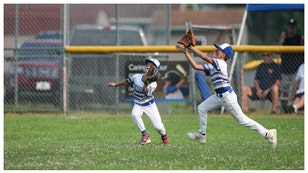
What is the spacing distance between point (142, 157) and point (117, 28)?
27.8ft

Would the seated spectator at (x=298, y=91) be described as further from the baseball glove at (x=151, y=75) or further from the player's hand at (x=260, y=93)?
the baseball glove at (x=151, y=75)

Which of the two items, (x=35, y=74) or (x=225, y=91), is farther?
(x=35, y=74)

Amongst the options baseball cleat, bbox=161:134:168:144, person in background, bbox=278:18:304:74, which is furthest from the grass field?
person in background, bbox=278:18:304:74

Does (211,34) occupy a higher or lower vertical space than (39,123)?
higher

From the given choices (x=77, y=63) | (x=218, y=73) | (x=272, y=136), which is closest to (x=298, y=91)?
(x=77, y=63)

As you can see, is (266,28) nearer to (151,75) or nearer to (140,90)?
(140,90)

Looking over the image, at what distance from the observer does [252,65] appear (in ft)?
66.9

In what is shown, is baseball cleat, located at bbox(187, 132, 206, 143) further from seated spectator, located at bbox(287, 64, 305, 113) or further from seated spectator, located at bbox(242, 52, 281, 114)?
seated spectator, located at bbox(242, 52, 281, 114)

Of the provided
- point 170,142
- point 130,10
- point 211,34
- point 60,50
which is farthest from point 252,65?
point 170,142

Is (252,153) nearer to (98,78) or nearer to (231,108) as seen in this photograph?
(231,108)

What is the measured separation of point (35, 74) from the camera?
20.0 meters

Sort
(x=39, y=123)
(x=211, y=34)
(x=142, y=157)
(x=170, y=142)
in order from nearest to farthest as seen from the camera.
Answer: (x=142, y=157)
(x=170, y=142)
(x=39, y=123)
(x=211, y=34)

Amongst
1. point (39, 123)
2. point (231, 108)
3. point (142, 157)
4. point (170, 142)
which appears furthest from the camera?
point (39, 123)

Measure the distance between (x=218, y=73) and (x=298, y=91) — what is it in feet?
22.3
